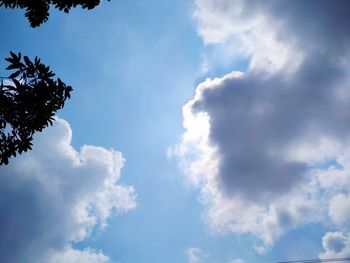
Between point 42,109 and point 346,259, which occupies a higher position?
point 42,109

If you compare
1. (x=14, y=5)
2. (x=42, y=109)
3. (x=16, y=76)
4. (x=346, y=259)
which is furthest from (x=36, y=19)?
(x=346, y=259)

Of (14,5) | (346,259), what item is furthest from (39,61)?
(346,259)

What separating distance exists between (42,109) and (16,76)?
1.36m

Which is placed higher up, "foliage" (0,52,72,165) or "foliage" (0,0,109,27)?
"foliage" (0,0,109,27)

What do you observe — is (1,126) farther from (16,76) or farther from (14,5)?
(14,5)

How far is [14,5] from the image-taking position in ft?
29.2

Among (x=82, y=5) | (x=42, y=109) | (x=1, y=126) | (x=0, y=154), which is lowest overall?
(x=0, y=154)

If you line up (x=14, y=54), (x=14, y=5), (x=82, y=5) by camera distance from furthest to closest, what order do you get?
(x=82, y=5) → (x=14, y=5) → (x=14, y=54)

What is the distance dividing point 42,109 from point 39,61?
1.71 metres

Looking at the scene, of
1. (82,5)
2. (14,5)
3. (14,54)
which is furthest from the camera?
(82,5)

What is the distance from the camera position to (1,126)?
8.56 m

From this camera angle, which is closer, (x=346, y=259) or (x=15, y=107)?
(x=15, y=107)

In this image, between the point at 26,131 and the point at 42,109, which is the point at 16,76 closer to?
the point at 42,109

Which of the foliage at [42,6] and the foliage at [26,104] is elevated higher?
the foliage at [42,6]
